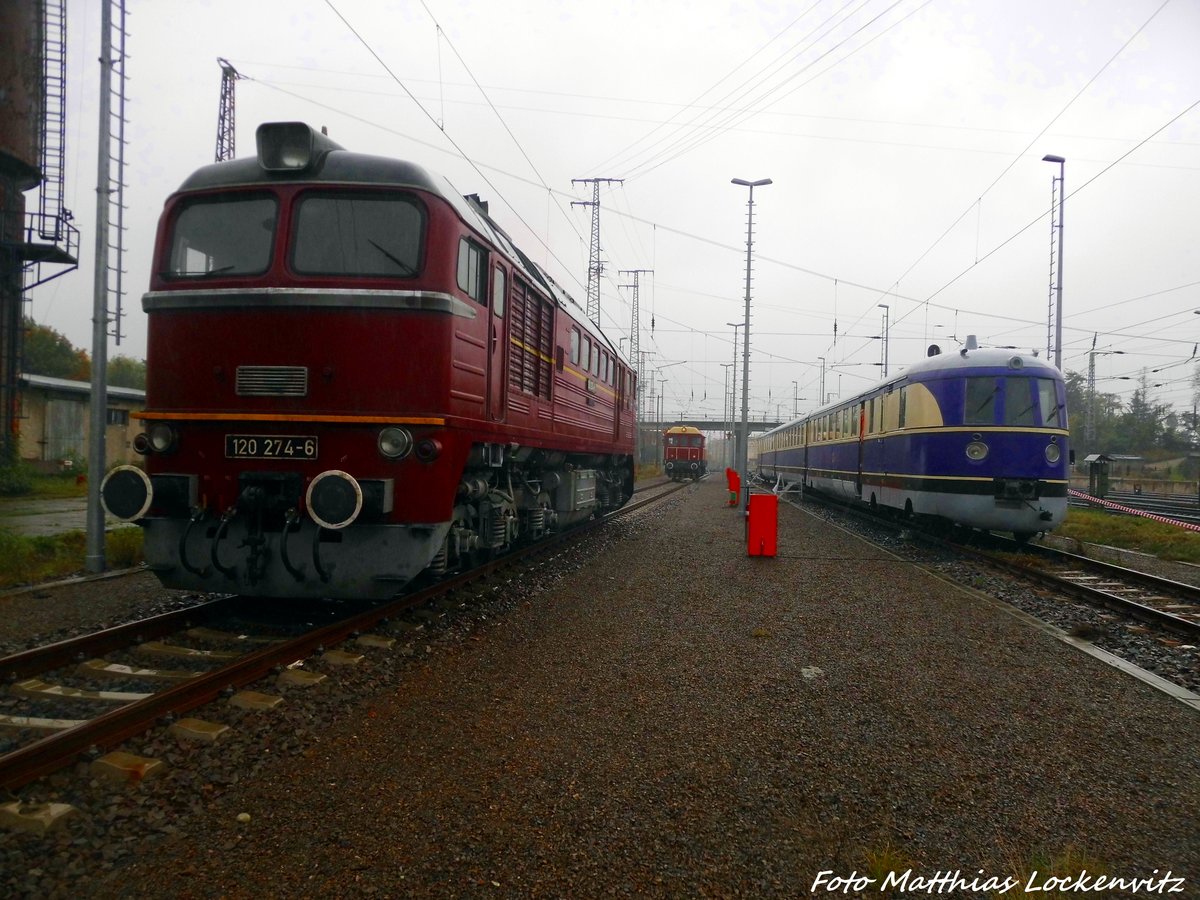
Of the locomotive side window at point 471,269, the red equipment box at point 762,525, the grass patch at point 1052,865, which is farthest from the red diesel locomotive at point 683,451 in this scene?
the grass patch at point 1052,865

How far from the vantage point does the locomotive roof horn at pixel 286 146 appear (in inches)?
234

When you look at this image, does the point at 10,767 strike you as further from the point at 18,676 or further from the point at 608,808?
the point at 608,808

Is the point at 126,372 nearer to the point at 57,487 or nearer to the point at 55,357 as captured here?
the point at 55,357

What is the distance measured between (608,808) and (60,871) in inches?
80.5

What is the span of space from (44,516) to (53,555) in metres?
6.10

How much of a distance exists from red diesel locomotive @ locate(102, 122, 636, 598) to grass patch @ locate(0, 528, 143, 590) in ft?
11.2

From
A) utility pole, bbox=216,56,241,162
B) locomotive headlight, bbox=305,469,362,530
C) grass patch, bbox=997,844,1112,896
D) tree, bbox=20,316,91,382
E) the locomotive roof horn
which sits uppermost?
utility pole, bbox=216,56,241,162

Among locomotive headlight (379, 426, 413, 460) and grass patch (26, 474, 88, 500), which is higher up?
locomotive headlight (379, 426, 413, 460)

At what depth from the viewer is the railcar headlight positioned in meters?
5.83

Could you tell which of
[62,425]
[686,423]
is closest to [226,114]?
[62,425]

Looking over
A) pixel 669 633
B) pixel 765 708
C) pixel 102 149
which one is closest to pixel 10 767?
pixel 765 708

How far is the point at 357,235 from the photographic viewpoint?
19.7 feet

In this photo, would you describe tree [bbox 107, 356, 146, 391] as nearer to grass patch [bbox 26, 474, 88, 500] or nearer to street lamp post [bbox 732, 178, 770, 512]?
grass patch [bbox 26, 474, 88, 500]

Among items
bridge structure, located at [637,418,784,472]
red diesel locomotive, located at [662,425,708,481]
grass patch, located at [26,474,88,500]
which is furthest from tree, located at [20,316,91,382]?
bridge structure, located at [637,418,784,472]
